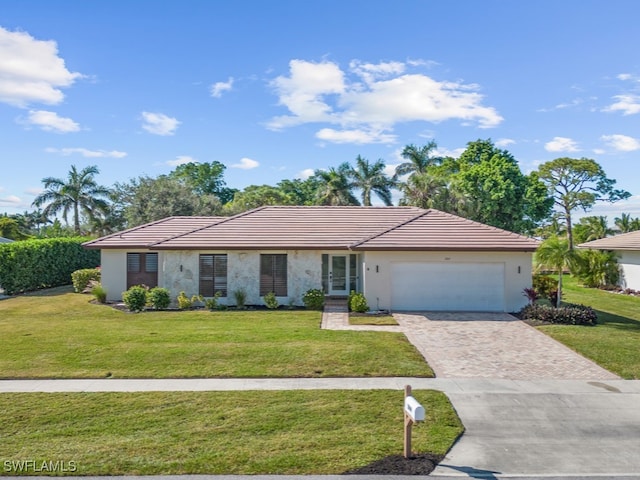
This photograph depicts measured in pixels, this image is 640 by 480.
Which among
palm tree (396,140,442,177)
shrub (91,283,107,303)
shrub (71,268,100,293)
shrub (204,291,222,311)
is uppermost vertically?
palm tree (396,140,442,177)

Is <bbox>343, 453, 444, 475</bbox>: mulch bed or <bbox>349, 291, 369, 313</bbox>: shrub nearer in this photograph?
<bbox>343, 453, 444, 475</bbox>: mulch bed

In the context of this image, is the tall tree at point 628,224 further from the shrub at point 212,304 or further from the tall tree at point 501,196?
the shrub at point 212,304

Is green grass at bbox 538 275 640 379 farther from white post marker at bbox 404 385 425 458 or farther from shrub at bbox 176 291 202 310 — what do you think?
shrub at bbox 176 291 202 310

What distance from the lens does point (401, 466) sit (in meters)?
6.59

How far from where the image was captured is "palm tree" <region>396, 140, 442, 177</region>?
45.4 m

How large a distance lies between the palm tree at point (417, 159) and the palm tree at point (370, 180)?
11.2 feet

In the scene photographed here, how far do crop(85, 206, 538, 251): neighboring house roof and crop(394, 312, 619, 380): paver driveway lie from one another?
126 inches

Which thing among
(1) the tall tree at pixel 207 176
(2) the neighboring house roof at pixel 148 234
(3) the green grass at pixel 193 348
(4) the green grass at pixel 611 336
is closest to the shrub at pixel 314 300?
(3) the green grass at pixel 193 348

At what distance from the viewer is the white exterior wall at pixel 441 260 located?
19672 mm

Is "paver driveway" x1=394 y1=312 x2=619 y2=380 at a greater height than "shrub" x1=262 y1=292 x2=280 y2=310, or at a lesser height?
lesser

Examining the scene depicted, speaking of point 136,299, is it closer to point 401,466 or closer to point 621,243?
point 401,466

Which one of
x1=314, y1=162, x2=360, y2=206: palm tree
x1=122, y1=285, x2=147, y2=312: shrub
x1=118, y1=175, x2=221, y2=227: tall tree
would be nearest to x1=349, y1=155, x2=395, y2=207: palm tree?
x1=314, y1=162, x2=360, y2=206: palm tree

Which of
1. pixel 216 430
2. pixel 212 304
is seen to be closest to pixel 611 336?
pixel 216 430

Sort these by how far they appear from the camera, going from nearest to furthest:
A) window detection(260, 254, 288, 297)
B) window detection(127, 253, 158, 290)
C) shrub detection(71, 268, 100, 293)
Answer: window detection(260, 254, 288, 297), window detection(127, 253, 158, 290), shrub detection(71, 268, 100, 293)
